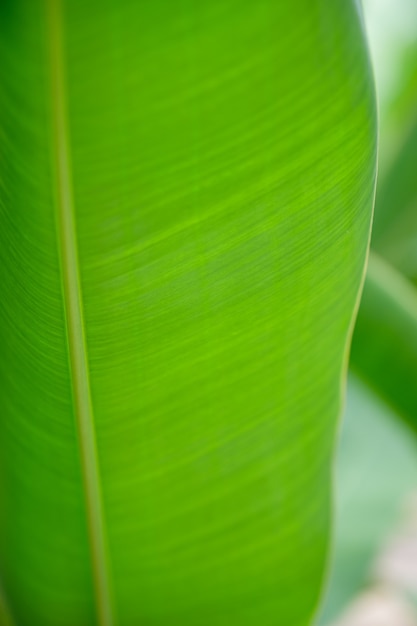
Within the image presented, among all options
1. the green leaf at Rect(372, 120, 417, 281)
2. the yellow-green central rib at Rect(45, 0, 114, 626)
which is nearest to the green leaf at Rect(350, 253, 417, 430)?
the yellow-green central rib at Rect(45, 0, 114, 626)

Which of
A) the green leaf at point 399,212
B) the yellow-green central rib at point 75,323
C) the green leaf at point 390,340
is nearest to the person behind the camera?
the yellow-green central rib at point 75,323

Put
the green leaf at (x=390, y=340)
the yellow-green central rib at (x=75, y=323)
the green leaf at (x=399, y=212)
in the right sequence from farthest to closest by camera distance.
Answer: the green leaf at (x=399, y=212)
the green leaf at (x=390, y=340)
the yellow-green central rib at (x=75, y=323)

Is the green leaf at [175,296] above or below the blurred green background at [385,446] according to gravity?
above

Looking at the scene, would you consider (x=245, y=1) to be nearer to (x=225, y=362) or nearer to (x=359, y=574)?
(x=225, y=362)

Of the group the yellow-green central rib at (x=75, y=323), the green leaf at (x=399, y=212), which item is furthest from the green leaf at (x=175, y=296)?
the green leaf at (x=399, y=212)

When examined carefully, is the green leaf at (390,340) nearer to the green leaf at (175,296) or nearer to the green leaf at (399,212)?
the green leaf at (175,296)

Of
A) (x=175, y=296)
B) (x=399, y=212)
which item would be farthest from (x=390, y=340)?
(x=399, y=212)
